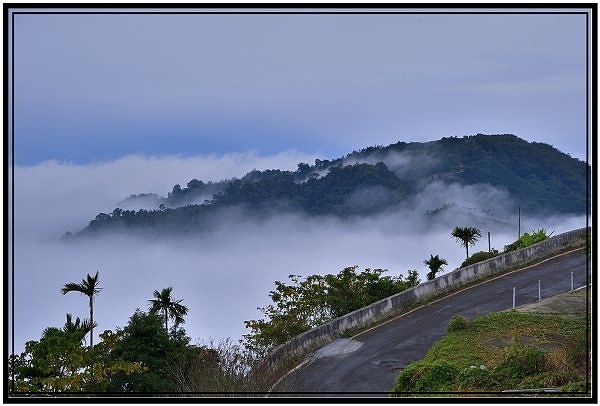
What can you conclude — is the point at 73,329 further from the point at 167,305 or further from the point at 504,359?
the point at 504,359

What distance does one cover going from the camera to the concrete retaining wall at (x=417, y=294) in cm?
1825

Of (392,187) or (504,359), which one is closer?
(504,359)

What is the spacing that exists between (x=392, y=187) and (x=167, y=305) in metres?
44.7

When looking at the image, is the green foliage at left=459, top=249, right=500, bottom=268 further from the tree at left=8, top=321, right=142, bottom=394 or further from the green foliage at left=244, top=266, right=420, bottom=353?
the tree at left=8, top=321, right=142, bottom=394

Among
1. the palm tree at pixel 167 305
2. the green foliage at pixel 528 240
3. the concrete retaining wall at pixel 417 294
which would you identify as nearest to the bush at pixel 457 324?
the concrete retaining wall at pixel 417 294

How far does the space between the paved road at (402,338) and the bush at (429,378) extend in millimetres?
769

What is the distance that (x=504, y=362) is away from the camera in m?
14.4

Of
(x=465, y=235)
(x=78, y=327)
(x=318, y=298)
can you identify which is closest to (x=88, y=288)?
(x=78, y=327)

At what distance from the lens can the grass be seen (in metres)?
13.5

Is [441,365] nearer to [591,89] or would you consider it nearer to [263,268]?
[591,89]

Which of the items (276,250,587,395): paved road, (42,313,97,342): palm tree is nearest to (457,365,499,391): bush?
(276,250,587,395): paved road

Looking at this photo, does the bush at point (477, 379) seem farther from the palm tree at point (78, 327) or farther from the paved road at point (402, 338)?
the palm tree at point (78, 327)

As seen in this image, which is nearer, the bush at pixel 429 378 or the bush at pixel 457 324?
the bush at pixel 429 378

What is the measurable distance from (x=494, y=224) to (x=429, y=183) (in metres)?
6.37
